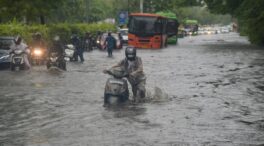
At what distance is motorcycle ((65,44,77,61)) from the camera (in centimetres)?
3391

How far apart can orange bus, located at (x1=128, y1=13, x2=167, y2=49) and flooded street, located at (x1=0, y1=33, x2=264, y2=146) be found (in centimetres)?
2671

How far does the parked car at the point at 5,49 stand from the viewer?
27594 mm

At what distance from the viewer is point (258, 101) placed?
645 inches

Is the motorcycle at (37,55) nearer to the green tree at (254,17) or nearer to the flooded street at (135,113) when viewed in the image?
the flooded street at (135,113)

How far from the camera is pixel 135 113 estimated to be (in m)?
13.8

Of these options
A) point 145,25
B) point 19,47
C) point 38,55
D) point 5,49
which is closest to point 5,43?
point 5,49

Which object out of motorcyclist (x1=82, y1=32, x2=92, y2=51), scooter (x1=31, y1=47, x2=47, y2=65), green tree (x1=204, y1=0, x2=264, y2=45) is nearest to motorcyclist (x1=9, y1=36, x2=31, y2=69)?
scooter (x1=31, y1=47, x2=47, y2=65)

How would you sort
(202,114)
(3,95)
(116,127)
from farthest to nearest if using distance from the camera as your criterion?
(3,95)
(202,114)
(116,127)

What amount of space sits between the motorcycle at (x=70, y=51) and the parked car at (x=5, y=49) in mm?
5448

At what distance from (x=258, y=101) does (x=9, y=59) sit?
47.8 feet

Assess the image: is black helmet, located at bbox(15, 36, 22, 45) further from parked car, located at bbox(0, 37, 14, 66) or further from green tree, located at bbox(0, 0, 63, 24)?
green tree, located at bbox(0, 0, 63, 24)

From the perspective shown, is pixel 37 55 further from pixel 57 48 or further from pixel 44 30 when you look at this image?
pixel 44 30

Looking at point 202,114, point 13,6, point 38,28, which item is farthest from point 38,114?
point 13,6

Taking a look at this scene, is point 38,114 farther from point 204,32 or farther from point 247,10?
point 204,32
